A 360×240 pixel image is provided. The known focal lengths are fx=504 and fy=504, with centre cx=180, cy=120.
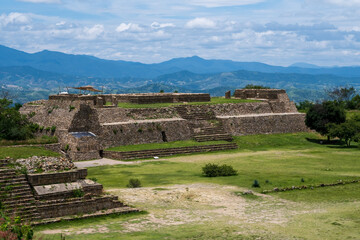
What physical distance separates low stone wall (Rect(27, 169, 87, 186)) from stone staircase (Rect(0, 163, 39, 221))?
32 centimetres

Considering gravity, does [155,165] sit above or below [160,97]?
below

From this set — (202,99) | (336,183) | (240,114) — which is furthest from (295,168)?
(202,99)

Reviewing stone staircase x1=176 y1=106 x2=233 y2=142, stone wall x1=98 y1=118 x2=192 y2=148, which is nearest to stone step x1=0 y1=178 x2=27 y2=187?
stone wall x1=98 y1=118 x2=192 y2=148

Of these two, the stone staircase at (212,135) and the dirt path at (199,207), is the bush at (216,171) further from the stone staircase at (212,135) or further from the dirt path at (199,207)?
the stone staircase at (212,135)

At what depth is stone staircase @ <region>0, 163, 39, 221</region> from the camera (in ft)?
59.2

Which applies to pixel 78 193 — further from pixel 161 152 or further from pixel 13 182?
pixel 161 152

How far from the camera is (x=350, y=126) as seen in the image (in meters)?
43.3

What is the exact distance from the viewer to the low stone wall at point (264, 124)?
152 ft

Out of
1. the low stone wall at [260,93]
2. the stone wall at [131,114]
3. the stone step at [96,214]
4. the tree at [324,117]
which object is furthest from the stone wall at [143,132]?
the stone step at [96,214]

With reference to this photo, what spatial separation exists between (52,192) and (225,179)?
11.1 m

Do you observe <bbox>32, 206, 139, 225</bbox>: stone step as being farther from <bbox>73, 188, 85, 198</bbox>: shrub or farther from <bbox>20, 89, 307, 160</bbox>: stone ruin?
<bbox>20, 89, 307, 160</bbox>: stone ruin

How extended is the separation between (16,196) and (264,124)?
108ft

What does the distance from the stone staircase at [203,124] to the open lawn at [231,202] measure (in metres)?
6.53

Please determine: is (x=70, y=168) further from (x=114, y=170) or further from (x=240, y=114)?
(x=240, y=114)
